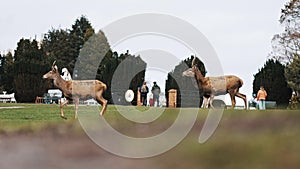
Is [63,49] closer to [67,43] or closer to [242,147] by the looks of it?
[67,43]

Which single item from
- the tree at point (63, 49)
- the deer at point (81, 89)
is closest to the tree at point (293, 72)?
A: the deer at point (81, 89)

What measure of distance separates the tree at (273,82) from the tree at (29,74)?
16.9m

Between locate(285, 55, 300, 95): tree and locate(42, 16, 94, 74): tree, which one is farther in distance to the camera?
locate(42, 16, 94, 74): tree

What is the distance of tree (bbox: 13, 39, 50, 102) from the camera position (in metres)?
37.9

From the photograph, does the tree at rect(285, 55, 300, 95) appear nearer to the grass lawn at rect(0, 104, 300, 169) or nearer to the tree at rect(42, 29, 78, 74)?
the grass lawn at rect(0, 104, 300, 169)

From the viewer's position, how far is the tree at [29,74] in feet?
124

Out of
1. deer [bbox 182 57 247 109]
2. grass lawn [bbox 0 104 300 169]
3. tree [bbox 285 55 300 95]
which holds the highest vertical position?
tree [bbox 285 55 300 95]

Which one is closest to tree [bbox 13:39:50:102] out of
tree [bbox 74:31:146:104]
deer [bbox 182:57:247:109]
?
deer [bbox 182:57:247:109]

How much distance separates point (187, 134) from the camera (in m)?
1.06

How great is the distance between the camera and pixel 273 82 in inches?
1200

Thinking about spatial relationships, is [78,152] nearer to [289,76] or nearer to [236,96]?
[236,96]

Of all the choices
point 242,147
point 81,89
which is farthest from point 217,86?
point 242,147

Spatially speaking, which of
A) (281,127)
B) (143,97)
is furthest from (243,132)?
(143,97)

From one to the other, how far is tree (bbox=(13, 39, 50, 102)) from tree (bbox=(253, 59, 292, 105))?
1686 cm
